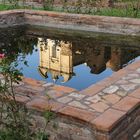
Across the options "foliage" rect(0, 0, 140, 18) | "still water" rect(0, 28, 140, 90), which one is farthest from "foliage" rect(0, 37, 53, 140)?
"foliage" rect(0, 0, 140, 18)

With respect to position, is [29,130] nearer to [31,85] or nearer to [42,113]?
[42,113]

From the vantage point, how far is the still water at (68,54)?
665 cm

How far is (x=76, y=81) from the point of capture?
20.7ft

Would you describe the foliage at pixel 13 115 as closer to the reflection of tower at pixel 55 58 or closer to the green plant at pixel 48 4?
the reflection of tower at pixel 55 58

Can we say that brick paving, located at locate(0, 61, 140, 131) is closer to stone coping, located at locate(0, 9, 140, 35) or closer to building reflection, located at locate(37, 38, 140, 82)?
building reflection, located at locate(37, 38, 140, 82)

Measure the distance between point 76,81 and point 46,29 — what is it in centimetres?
409

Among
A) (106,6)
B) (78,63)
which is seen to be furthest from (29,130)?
(106,6)

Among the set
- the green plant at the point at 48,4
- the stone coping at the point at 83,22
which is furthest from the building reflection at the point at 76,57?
the green plant at the point at 48,4

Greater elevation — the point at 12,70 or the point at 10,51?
the point at 12,70

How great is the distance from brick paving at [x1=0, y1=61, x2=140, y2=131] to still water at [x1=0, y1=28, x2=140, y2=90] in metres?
1.39

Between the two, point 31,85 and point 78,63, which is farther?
point 78,63

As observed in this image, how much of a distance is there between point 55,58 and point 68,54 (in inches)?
12.2

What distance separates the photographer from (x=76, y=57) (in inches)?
297

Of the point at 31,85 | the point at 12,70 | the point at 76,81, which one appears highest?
the point at 12,70
